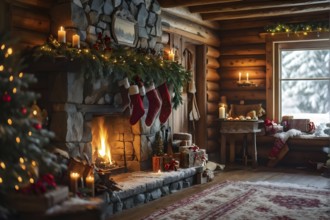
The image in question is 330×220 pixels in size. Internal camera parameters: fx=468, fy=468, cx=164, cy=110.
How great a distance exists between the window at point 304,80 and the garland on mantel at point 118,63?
8.34 ft

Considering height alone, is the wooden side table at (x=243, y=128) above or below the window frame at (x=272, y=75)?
below

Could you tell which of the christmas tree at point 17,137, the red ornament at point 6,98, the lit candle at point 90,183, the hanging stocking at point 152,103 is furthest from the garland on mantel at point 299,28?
the red ornament at point 6,98

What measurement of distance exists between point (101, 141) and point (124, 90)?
867 millimetres

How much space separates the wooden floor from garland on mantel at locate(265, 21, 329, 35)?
7.87 ft

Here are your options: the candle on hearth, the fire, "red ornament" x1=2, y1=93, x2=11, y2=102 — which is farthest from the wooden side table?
"red ornament" x1=2, y1=93, x2=11, y2=102

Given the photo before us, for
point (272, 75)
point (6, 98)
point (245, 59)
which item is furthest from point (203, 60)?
point (6, 98)

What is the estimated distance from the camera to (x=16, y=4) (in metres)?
4.71

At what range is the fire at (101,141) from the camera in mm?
5914

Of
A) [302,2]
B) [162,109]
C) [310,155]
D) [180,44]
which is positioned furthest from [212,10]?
[310,155]

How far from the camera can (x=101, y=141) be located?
5988mm

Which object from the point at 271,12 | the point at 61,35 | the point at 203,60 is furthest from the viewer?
the point at 203,60

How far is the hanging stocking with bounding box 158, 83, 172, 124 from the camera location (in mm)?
6251

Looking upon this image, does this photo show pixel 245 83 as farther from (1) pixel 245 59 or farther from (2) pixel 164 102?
(2) pixel 164 102

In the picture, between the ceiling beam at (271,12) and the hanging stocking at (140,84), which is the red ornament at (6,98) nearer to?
the hanging stocking at (140,84)
